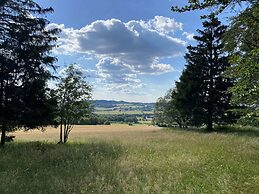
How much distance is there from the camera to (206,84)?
115ft

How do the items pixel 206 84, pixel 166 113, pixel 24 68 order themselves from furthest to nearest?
pixel 166 113 → pixel 206 84 → pixel 24 68

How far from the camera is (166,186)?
9430mm

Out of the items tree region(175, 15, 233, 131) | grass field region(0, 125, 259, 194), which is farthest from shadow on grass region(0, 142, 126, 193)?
tree region(175, 15, 233, 131)

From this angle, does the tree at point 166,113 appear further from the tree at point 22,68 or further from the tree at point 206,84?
the tree at point 22,68

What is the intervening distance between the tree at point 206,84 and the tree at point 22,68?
19.4 m

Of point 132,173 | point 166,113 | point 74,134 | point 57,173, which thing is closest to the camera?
point 132,173

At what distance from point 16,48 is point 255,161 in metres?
14.6

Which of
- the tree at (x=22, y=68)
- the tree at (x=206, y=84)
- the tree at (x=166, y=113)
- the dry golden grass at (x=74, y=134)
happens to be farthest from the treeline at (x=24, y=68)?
the tree at (x=166, y=113)

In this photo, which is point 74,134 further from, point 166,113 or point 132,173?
point 132,173

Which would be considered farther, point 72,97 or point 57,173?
point 72,97

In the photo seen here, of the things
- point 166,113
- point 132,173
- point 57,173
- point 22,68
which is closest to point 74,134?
point 166,113

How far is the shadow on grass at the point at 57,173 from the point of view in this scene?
30.6ft

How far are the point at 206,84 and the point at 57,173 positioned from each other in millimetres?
26593

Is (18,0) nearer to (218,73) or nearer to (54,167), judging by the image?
(54,167)
